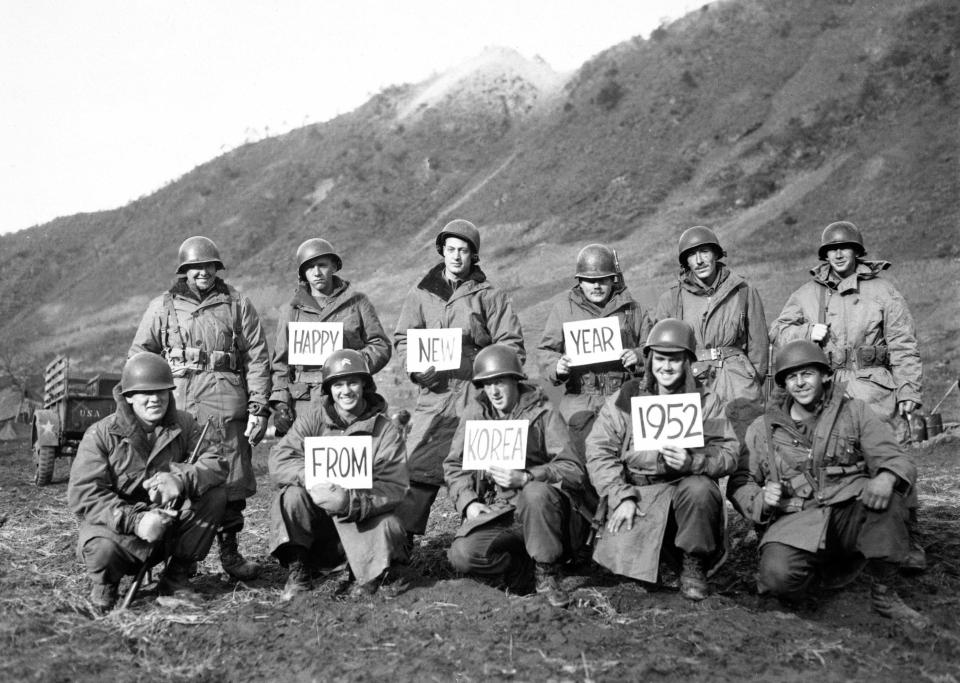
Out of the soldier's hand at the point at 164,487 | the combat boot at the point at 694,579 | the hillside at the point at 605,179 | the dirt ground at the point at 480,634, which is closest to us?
the dirt ground at the point at 480,634

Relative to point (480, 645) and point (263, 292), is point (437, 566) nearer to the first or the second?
point (480, 645)

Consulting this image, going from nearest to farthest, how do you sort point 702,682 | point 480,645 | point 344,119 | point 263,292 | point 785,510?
point 702,682, point 480,645, point 785,510, point 263,292, point 344,119

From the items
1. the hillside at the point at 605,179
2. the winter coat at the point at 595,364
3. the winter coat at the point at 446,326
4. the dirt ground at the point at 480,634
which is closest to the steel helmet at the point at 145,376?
the dirt ground at the point at 480,634

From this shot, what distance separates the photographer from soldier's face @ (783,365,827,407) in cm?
567

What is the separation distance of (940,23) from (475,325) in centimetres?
3754

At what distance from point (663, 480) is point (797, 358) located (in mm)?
1120

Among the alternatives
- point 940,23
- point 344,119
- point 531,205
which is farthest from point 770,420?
point 344,119

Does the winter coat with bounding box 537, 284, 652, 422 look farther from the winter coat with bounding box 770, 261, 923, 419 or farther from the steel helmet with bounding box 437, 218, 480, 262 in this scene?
the winter coat with bounding box 770, 261, 923, 419

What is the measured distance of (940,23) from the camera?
3697cm

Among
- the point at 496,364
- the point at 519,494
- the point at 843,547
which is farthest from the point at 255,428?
the point at 843,547

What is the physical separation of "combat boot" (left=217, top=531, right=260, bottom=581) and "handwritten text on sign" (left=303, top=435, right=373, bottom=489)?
1099 millimetres

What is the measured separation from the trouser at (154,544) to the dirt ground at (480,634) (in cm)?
28

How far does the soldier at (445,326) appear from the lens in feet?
21.9

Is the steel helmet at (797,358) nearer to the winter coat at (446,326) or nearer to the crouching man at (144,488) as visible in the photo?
the winter coat at (446,326)
